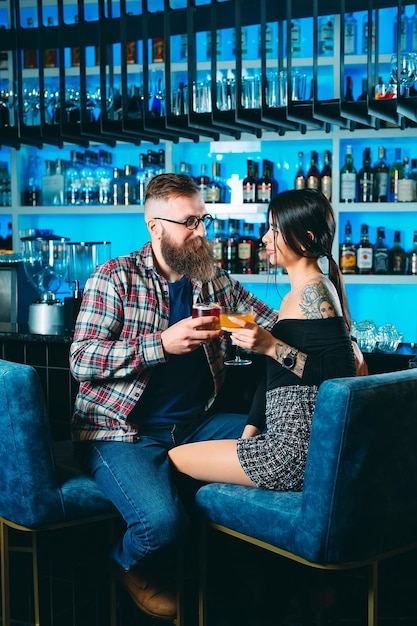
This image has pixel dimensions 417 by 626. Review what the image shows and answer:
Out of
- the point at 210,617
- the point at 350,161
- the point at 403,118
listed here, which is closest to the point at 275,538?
the point at 210,617

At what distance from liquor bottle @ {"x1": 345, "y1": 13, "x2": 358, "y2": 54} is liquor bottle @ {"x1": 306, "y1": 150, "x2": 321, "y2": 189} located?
63cm

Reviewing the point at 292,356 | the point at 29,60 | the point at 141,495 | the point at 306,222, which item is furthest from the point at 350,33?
the point at 141,495

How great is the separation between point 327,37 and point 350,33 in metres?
0.14

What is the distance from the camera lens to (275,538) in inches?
77.9

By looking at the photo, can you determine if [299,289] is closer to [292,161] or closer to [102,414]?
[102,414]

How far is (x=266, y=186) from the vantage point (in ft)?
16.4

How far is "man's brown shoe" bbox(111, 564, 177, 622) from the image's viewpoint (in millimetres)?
2236

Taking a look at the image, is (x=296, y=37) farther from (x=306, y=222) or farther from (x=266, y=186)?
(x=306, y=222)

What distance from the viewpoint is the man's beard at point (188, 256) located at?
2.61 metres

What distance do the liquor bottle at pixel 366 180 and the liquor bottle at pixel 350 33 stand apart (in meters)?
0.60

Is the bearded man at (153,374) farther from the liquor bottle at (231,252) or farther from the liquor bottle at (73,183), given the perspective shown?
the liquor bottle at (73,183)

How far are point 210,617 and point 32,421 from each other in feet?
3.27

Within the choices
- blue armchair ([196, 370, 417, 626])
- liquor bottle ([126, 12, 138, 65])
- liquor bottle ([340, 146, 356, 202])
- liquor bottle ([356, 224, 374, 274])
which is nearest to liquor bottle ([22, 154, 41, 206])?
liquor bottle ([126, 12, 138, 65])

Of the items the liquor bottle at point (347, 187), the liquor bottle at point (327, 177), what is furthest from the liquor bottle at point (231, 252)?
the liquor bottle at point (347, 187)
